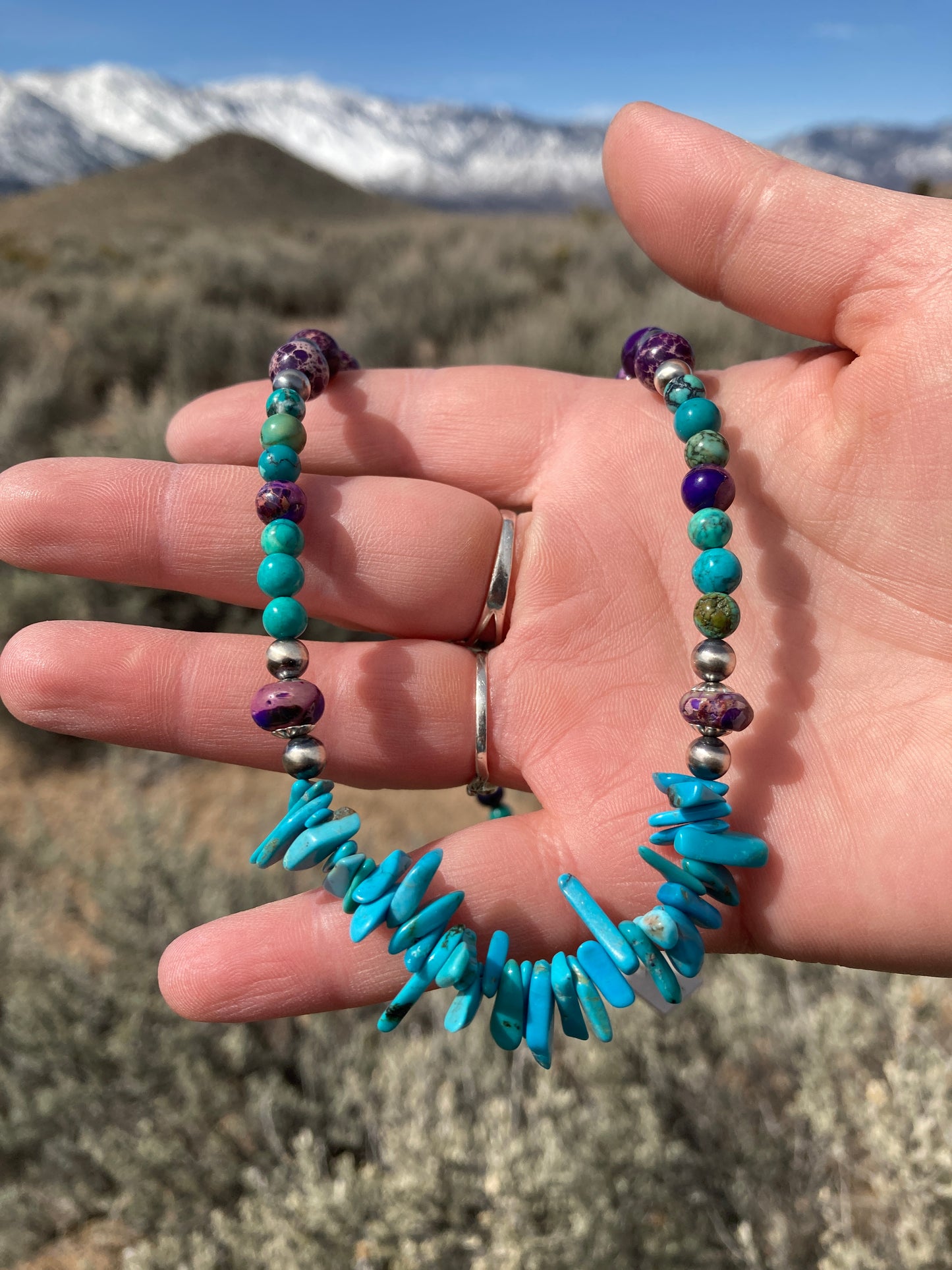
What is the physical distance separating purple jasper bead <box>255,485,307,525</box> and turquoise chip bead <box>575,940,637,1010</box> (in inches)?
39.8

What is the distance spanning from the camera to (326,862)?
62.6 inches

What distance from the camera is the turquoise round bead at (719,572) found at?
1.62 metres

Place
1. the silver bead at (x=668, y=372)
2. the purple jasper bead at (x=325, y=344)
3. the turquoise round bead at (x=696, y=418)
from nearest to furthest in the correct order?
the turquoise round bead at (x=696, y=418) → the silver bead at (x=668, y=372) → the purple jasper bead at (x=325, y=344)

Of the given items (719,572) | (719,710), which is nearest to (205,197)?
(719,572)

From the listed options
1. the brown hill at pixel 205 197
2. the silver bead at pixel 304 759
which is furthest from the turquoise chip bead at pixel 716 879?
the brown hill at pixel 205 197

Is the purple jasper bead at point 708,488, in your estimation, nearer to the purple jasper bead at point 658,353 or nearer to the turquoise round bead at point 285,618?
the purple jasper bead at point 658,353

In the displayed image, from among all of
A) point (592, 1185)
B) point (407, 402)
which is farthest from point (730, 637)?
point (592, 1185)

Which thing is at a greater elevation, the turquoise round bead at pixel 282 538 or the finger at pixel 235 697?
the turquoise round bead at pixel 282 538

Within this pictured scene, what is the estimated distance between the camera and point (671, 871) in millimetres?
1491

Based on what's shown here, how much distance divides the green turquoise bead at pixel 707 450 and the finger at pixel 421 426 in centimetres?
39

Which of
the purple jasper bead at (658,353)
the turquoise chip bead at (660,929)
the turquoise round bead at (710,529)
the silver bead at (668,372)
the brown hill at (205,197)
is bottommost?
the turquoise chip bead at (660,929)

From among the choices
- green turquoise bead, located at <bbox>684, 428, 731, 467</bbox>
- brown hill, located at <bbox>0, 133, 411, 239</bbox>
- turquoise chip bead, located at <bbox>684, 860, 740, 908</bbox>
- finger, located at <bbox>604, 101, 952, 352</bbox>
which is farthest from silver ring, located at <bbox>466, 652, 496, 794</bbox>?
brown hill, located at <bbox>0, 133, 411, 239</bbox>

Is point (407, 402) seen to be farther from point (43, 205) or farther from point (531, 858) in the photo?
point (43, 205)

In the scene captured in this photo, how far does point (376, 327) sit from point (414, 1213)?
6132mm
